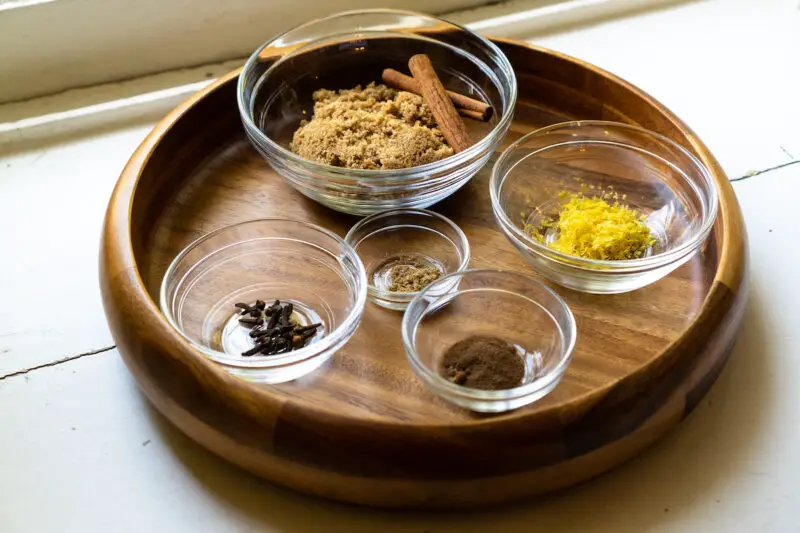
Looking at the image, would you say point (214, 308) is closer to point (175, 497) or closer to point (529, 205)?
point (175, 497)

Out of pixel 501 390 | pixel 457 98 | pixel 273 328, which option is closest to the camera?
pixel 501 390

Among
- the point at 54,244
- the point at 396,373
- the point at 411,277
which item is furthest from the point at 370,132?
the point at 54,244

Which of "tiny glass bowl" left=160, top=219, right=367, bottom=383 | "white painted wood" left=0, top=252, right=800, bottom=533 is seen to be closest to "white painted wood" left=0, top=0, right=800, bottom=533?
"white painted wood" left=0, top=252, right=800, bottom=533

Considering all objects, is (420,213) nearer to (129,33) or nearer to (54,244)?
(54,244)

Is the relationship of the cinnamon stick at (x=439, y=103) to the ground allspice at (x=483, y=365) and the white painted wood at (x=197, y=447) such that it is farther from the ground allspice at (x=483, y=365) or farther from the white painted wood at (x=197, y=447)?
the white painted wood at (x=197, y=447)

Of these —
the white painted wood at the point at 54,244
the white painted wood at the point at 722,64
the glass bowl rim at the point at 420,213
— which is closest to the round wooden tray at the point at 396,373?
the glass bowl rim at the point at 420,213

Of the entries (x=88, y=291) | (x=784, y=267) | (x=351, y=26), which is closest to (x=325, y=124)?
(x=351, y=26)
